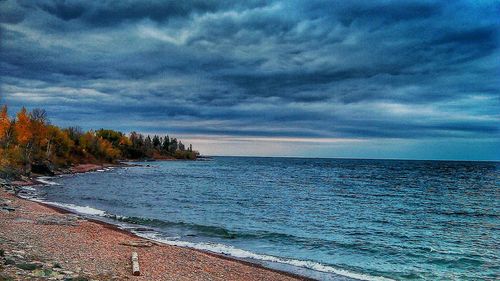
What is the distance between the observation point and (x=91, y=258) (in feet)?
54.7

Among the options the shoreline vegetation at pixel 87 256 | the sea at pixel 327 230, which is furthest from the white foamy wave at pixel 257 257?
the shoreline vegetation at pixel 87 256

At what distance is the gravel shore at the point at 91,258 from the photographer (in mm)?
13562

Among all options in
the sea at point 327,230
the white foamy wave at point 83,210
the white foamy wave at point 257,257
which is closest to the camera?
the white foamy wave at point 257,257

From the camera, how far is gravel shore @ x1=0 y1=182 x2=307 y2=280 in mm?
13562

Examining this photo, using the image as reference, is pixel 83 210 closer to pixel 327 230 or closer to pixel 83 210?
pixel 83 210

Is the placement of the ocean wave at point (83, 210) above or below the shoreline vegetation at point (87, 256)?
below

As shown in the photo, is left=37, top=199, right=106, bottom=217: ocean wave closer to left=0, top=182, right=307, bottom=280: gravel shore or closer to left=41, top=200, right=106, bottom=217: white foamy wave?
left=41, top=200, right=106, bottom=217: white foamy wave

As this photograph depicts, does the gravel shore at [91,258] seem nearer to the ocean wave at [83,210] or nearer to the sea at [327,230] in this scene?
the sea at [327,230]

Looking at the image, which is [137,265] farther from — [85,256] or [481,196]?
[481,196]

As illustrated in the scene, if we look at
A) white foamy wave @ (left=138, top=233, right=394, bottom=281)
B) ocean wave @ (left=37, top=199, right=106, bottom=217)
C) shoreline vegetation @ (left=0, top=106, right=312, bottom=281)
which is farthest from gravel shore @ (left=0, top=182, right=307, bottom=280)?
ocean wave @ (left=37, top=199, right=106, bottom=217)

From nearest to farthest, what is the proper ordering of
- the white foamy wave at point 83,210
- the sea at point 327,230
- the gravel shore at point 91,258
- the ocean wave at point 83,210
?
1. the gravel shore at point 91,258
2. the sea at point 327,230
3. the ocean wave at point 83,210
4. the white foamy wave at point 83,210

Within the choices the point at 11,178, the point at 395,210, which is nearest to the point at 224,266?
the point at 395,210

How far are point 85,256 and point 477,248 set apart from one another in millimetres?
24855

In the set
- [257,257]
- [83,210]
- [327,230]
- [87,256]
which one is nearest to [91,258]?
[87,256]
